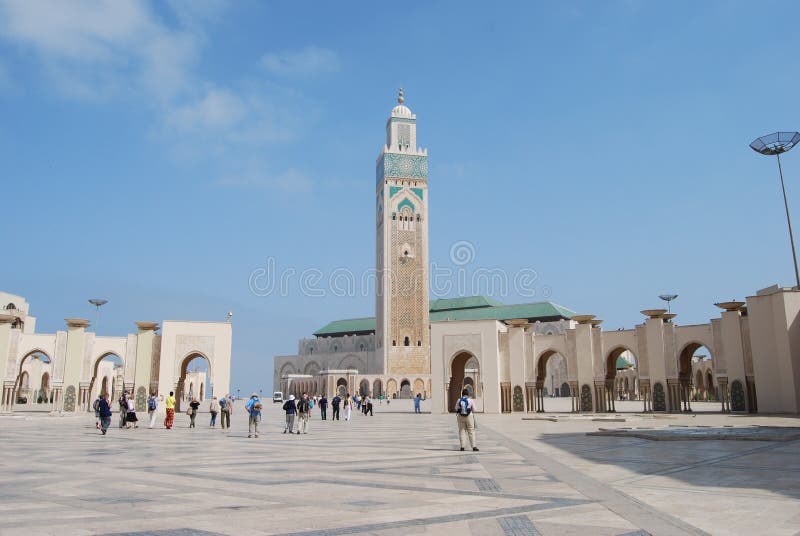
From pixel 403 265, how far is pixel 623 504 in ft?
160

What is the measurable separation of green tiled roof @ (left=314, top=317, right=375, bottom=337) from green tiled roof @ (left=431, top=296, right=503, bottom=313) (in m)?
7.25

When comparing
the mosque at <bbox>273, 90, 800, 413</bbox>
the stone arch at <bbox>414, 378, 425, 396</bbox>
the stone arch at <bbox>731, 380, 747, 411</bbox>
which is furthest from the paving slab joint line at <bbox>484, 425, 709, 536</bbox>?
the stone arch at <bbox>414, 378, 425, 396</bbox>

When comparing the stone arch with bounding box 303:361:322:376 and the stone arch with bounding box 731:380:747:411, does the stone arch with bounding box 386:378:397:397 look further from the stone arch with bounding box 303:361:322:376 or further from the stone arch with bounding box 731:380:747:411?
the stone arch with bounding box 731:380:747:411

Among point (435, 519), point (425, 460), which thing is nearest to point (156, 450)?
point (425, 460)

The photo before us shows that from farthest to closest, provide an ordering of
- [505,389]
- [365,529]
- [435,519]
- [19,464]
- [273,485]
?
[505,389]
[19,464]
[273,485]
[435,519]
[365,529]

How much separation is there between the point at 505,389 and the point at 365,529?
74.2 feet

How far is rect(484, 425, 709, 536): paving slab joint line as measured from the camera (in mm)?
3979

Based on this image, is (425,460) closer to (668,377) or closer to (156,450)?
(156,450)

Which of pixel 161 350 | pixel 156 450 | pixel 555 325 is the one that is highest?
pixel 555 325

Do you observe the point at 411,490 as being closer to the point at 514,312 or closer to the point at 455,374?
the point at 455,374

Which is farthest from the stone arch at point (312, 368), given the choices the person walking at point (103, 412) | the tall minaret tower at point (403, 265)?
the person walking at point (103, 412)

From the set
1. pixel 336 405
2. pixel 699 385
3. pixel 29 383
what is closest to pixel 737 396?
pixel 336 405

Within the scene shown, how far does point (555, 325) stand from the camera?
5962 cm

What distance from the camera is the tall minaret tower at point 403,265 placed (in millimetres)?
53062
